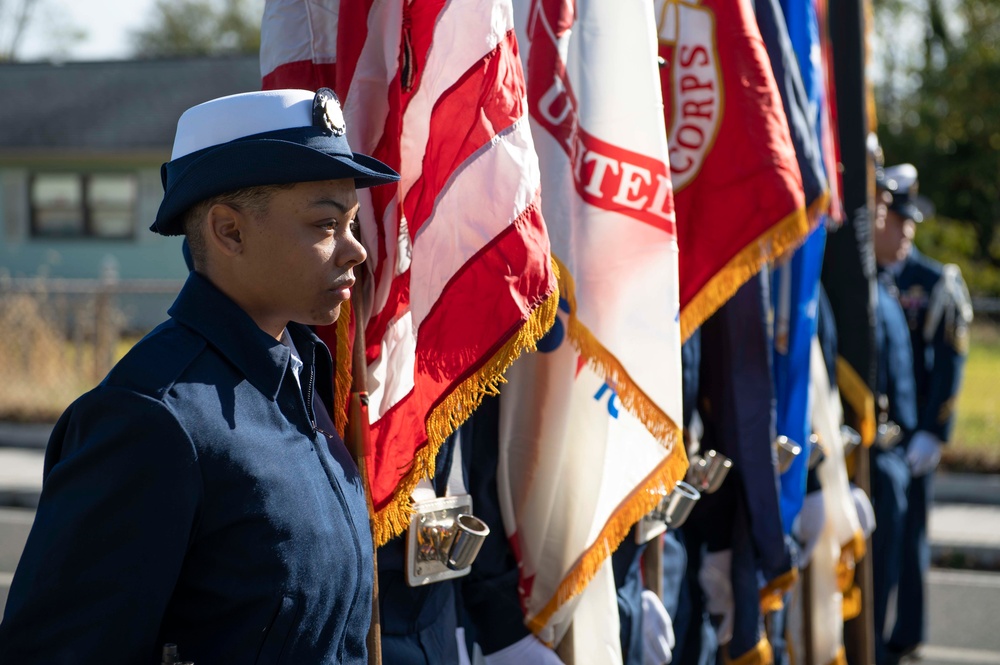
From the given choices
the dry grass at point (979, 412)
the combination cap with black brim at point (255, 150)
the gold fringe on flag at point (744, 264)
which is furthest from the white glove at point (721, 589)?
the dry grass at point (979, 412)

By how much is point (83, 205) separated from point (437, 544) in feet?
66.6

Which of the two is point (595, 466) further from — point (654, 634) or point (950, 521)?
point (950, 521)

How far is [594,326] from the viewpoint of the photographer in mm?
3096

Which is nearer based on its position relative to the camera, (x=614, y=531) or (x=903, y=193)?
(x=614, y=531)

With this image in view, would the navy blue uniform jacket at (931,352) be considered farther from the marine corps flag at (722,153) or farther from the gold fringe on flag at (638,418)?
the gold fringe on flag at (638,418)

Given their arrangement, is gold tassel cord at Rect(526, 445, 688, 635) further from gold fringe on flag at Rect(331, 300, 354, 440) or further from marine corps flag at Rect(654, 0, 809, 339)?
gold fringe on flag at Rect(331, 300, 354, 440)

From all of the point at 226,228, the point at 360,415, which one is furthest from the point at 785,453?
the point at 226,228

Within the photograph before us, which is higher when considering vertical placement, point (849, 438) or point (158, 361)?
point (158, 361)

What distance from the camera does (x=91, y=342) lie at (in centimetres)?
1232

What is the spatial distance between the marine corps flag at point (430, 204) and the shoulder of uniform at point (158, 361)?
0.62m

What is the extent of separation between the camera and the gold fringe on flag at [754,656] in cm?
399

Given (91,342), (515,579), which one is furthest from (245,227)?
(91,342)

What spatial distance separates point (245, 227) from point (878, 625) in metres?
4.70

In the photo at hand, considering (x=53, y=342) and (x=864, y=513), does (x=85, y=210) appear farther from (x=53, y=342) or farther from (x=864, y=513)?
(x=864, y=513)
